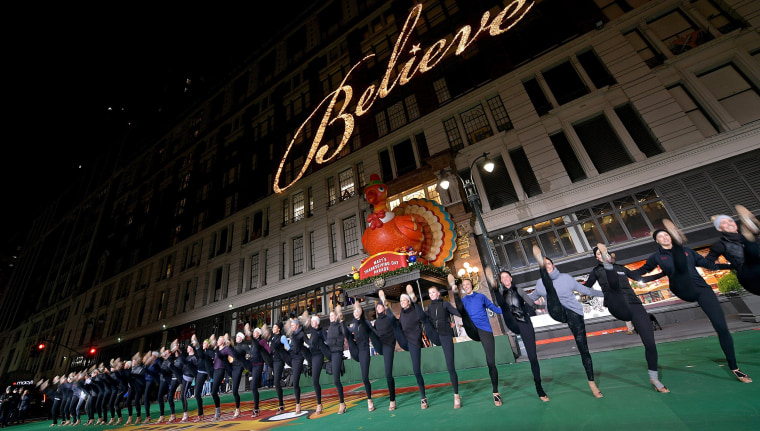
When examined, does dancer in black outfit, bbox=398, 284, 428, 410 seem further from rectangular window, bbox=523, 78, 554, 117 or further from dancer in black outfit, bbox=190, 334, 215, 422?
rectangular window, bbox=523, 78, 554, 117

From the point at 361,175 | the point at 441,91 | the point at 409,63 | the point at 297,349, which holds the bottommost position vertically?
the point at 297,349

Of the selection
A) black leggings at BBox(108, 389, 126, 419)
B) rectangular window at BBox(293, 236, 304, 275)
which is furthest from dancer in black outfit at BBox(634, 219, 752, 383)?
rectangular window at BBox(293, 236, 304, 275)

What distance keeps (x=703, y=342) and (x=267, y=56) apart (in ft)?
145

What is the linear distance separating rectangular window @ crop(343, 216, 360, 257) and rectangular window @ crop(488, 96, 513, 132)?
1190cm

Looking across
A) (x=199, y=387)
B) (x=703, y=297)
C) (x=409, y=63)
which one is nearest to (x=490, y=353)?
(x=703, y=297)

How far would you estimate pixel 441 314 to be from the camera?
22.2 ft

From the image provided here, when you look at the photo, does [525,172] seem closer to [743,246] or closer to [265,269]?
[743,246]

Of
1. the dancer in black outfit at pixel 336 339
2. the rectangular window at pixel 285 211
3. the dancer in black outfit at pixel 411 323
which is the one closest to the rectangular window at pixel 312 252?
the rectangular window at pixel 285 211

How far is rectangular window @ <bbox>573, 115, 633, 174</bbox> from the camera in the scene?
15516 mm

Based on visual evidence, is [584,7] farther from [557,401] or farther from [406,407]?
[406,407]

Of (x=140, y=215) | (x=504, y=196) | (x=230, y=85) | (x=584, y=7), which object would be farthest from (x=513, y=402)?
(x=140, y=215)

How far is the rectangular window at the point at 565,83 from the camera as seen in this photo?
57.6 feet

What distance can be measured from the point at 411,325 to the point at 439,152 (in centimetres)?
1379

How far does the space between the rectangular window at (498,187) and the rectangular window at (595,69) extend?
22.6 ft
